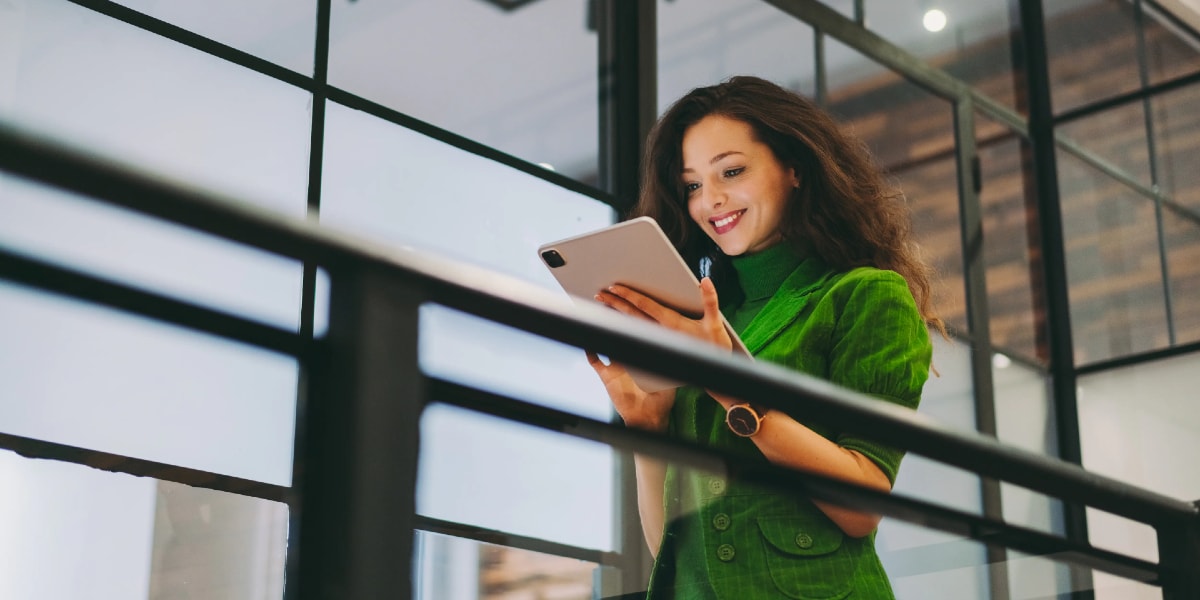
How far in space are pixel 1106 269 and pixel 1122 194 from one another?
0.32m

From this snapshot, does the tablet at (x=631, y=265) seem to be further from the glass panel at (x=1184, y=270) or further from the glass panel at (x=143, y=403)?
the glass panel at (x=1184, y=270)

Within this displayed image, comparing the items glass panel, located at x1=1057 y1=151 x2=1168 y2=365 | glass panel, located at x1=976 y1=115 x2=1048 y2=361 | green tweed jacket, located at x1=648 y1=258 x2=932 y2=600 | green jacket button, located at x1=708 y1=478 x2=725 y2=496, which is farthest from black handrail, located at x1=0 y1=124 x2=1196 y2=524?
glass panel, located at x1=1057 y1=151 x2=1168 y2=365

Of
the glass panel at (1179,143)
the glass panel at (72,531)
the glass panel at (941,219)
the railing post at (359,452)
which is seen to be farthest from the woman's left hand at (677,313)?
the glass panel at (1179,143)

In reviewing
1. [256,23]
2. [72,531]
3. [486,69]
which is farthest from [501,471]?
[486,69]

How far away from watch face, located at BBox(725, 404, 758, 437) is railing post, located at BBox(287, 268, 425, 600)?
69cm

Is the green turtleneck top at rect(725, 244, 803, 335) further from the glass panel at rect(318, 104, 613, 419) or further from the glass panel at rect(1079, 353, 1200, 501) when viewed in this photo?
the glass panel at rect(1079, 353, 1200, 501)

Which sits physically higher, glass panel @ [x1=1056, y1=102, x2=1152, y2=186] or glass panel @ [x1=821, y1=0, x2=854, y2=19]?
glass panel @ [x1=821, y1=0, x2=854, y2=19]

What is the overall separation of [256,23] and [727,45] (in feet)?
5.97

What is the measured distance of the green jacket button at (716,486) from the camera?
0.92 metres

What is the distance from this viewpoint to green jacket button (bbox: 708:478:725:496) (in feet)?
3.02

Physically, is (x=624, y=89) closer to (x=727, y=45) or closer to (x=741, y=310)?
(x=727, y=45)

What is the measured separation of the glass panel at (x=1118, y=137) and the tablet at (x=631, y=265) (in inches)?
183

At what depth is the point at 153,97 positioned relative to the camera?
9.46ft

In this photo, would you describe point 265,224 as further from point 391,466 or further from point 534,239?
point 534,239
